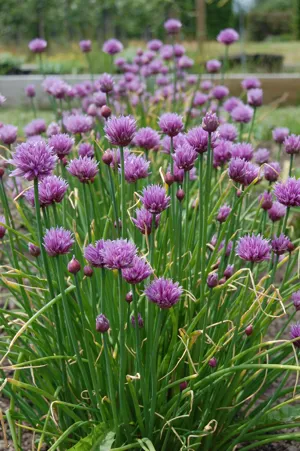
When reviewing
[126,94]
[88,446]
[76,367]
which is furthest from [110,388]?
[126,94]

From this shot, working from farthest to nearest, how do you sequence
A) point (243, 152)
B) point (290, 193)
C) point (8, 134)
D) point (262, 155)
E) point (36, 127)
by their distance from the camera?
point (36, 127)
point (262, 155)
point (8, 134)
point (243, 152)
point (290, 193)

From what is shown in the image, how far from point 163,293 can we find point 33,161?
38cm

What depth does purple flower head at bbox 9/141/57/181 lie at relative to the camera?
1.32 m

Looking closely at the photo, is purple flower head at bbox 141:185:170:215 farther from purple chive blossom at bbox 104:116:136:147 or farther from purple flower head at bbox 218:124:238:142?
purple flower head at bbox 218:124:238:142

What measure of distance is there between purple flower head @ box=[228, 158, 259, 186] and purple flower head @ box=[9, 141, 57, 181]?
0.46m

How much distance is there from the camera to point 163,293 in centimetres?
130

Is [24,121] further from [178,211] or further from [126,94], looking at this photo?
[178,211]

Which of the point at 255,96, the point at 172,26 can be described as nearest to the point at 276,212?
the point at 255,96

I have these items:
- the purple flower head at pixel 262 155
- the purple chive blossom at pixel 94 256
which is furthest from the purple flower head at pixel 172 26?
the purple chive blossom at pixel 94 256

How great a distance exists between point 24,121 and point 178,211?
6.08 m

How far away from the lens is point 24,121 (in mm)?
7461

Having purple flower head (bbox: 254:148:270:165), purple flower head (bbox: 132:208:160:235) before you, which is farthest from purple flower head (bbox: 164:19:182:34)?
purple flower head (bbox: 132:208:160:235)

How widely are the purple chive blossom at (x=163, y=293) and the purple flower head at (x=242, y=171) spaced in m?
0.39

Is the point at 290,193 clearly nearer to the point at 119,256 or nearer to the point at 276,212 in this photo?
the point at 276,212
